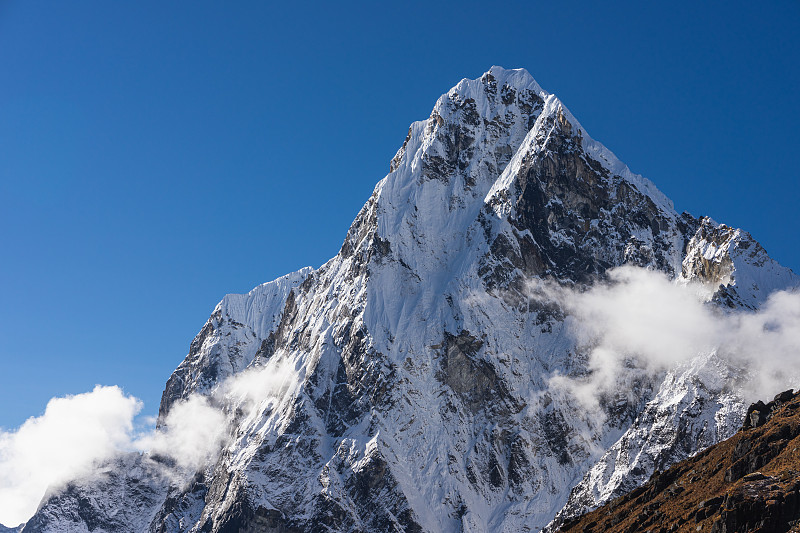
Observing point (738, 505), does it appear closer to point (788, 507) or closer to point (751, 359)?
point (788, 507)

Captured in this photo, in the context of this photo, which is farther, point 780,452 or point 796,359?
point 796,359

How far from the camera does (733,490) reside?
334 ft

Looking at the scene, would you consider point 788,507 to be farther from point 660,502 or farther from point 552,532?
point 552,532

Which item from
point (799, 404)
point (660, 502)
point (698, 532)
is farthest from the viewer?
point (799, 404)

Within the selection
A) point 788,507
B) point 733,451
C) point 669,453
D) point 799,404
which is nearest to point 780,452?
point 733,451

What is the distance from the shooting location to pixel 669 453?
194750mm

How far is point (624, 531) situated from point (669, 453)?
70.4m

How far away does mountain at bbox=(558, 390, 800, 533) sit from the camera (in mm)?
96875

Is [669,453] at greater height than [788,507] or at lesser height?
greater

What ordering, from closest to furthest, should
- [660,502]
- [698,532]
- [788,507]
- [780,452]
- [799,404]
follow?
[788,507] < [698,532] < [780,452] < [660,502] < [799,404]

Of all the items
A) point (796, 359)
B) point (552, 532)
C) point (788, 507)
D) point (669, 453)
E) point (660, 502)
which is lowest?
point (788, 507)

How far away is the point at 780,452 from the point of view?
124m

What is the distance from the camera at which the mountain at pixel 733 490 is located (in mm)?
96875

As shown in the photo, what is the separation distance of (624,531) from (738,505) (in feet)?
106
